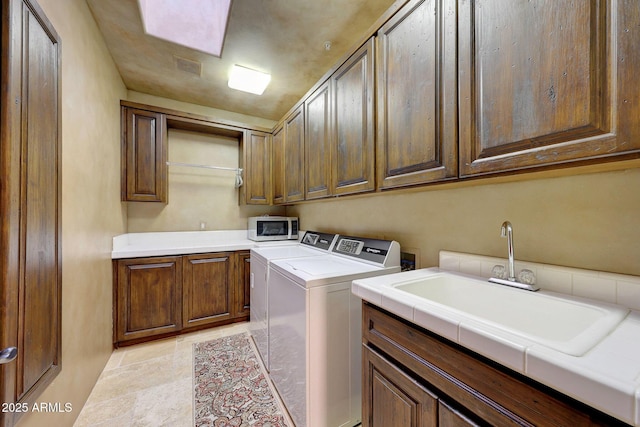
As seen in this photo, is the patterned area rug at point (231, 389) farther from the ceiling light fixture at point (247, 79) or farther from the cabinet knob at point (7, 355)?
the ceiling light fixture at point (247, 79)

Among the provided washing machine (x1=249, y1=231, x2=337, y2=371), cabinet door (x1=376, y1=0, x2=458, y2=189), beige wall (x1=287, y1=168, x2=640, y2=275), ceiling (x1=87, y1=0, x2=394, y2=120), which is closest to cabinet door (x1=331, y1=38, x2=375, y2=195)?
cabinet door (x1=376, y1=0, x2=458, y2=189)

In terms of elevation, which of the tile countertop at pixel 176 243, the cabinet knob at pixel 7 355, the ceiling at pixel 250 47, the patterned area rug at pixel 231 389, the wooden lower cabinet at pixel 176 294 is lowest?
the patterned area rug at pixel 231 389

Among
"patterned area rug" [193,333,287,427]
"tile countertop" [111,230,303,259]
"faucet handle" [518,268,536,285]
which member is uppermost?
"faucet handle" [518,268,536,285]

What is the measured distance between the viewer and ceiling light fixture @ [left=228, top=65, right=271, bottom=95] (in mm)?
2330

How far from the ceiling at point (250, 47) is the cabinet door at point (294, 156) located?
1.45ft

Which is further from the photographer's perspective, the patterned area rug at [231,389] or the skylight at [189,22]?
the skylight at [189,22]

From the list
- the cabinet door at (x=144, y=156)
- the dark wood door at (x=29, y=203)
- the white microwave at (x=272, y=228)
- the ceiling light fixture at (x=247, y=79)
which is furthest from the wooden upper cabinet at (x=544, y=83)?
the cabinet door at (x=144, y=156)

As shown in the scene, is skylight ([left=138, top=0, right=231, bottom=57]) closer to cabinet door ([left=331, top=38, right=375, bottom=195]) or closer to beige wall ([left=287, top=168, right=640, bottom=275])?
cabinet door ([left=331, top=38, right=375, bottom=195])

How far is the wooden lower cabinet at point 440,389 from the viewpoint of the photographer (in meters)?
0.54

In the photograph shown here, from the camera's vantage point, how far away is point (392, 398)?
0.90 meters

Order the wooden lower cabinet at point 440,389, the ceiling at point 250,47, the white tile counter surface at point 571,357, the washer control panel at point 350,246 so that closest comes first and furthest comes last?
the white tile counter surface at point 571,357 → the wooden lower cabinet at point 440,389 → the ceiling at point 250,47 → the washer control panel at point 350,246

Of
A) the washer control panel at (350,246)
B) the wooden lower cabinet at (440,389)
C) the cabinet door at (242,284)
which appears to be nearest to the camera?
the wooden lower cabinet at (440,389)

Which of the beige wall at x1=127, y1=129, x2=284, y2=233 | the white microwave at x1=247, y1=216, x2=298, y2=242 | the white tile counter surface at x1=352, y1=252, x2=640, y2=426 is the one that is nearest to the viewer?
the white tile counter surface at x1=352, y1=252, x2=640, y2=426

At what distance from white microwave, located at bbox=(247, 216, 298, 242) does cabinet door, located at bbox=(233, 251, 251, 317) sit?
1.05ft
